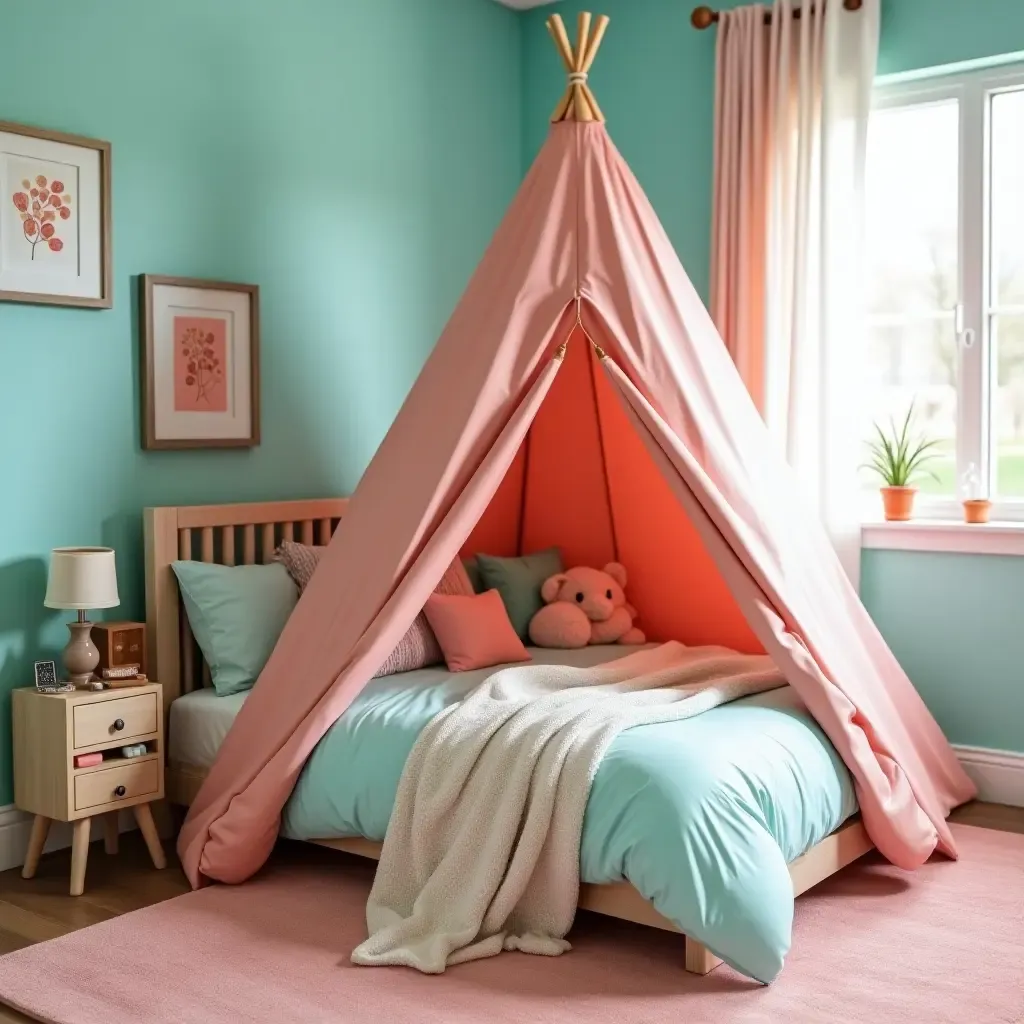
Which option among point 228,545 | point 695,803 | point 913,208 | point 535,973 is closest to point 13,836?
point 228,545

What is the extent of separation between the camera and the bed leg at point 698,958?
2.78 m

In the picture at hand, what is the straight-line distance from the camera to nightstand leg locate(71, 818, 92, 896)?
333 cm

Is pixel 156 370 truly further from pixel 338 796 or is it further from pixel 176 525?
pixel 338 796

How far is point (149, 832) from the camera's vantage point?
3541mm

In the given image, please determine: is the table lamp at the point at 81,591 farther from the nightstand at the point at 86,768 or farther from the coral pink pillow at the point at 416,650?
the coral pink pillow at the point at 416,650

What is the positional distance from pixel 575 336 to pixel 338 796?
187 centimetres

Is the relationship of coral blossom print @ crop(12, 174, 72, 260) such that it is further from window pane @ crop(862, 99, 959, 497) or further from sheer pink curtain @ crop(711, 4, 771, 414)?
window pane @ crop(862, 99, 959, 497)

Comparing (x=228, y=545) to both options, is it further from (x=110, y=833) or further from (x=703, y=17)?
(x=703, y=17)

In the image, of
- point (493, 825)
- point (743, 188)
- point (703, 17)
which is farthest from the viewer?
point (703, 17)

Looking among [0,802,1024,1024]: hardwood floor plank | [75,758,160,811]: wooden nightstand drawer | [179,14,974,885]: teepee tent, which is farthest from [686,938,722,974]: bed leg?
[75,758,160,811]: wooden nightstand drawer

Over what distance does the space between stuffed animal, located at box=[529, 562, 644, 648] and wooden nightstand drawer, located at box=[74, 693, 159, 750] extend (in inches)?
51.4

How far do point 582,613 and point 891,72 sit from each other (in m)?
2.07

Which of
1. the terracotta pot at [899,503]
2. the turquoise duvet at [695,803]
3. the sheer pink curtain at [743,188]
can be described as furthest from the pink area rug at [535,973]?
the sheer pink curtain at [743,188]

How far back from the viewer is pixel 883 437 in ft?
14.5
